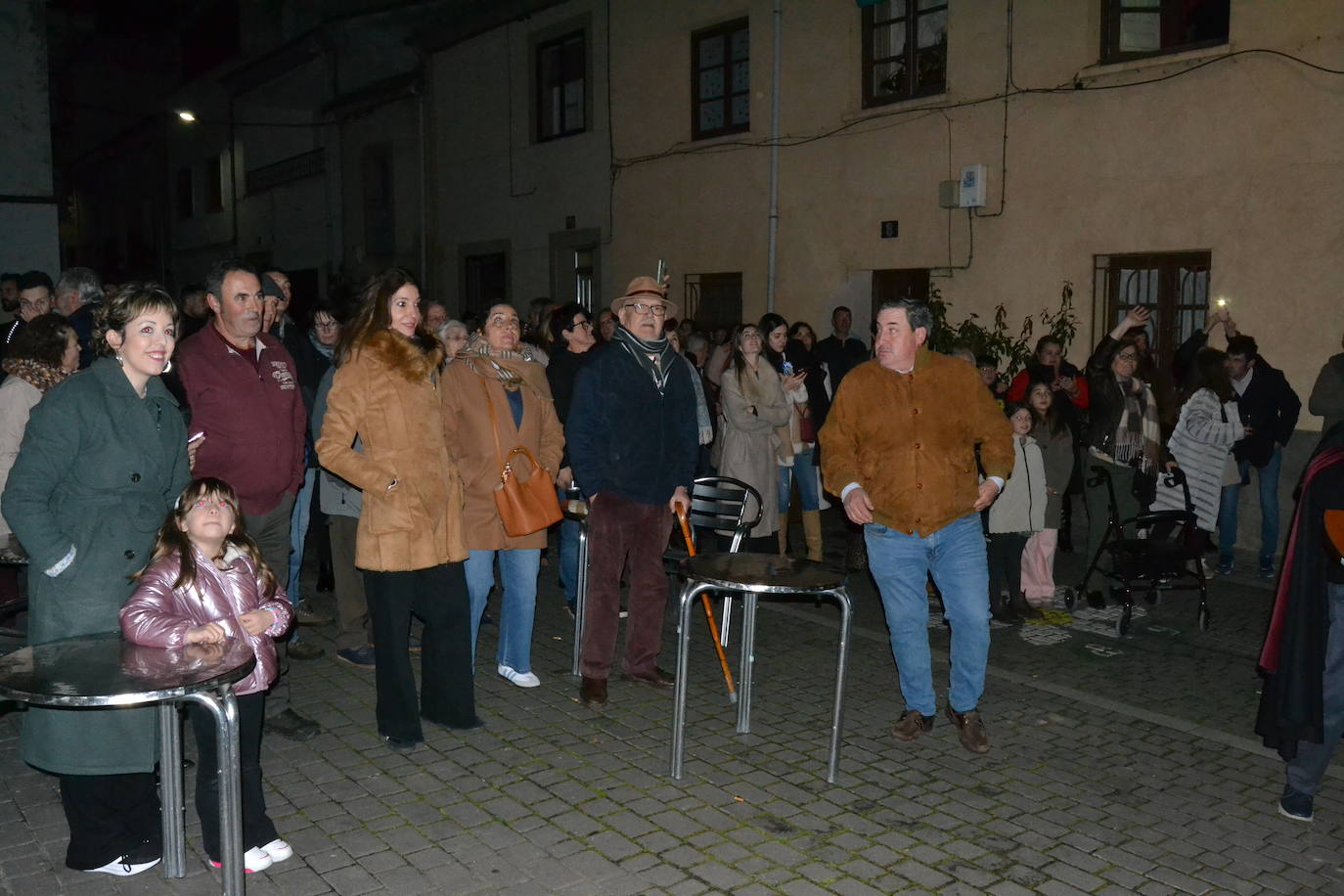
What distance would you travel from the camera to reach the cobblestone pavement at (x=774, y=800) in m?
4.27

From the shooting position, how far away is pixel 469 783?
16.7 ft

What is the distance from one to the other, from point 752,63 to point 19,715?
12.5 metres

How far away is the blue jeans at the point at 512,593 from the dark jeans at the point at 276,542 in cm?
92

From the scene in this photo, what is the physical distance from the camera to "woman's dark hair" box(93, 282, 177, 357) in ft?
13.8

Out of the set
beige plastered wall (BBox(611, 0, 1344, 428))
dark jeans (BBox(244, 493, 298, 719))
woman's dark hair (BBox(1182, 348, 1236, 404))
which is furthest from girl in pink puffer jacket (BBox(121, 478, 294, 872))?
beige plastered wall (BBox(611, 0, 1344, 428))

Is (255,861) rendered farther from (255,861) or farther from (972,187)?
(972,187)

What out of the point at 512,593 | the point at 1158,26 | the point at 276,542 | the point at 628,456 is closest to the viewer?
the point at 276,542

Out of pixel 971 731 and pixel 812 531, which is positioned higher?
pixel 812 531

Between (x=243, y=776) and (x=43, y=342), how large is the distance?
2669 millimetres

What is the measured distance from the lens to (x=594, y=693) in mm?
6125

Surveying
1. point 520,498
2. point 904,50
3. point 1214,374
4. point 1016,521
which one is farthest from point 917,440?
point 904,50

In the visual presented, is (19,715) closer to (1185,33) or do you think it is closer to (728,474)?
(728,474)

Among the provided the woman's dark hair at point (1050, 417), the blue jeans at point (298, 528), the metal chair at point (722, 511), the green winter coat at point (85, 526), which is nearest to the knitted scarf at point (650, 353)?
the metal chair at point (722, 511)

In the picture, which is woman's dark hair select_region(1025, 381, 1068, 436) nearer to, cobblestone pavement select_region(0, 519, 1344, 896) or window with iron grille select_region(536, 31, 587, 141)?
cobblestone pavement select_region(0, 519, 1344, 896)
